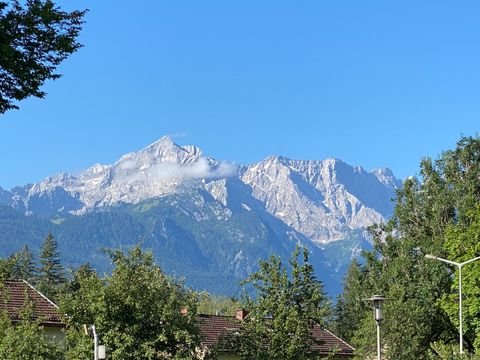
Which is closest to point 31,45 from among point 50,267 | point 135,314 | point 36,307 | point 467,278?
point 135,314

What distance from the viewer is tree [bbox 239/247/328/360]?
3262 cm

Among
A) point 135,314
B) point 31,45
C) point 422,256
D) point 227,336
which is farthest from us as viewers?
point 422,256

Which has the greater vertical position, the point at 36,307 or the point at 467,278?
the point at 467,278

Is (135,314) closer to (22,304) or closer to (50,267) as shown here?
(22,304)

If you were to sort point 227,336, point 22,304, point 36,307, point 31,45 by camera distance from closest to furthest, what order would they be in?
point 31,45 < point 227,336 < point 36,307 < point 22,304

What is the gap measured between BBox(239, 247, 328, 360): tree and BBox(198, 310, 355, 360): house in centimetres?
67

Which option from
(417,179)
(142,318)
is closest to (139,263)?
(142,318)

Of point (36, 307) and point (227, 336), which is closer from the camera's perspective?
point (227, 336)

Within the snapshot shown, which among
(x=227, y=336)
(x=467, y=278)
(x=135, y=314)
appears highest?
(x=467, y=278)

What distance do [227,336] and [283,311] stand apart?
7.88 feet

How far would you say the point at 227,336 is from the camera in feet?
110

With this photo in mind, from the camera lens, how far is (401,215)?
54.9 metres

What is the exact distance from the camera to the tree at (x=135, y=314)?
95.2 ft

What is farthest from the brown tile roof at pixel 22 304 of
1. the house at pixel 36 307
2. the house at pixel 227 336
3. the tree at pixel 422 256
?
the tree at pixel 422 256
